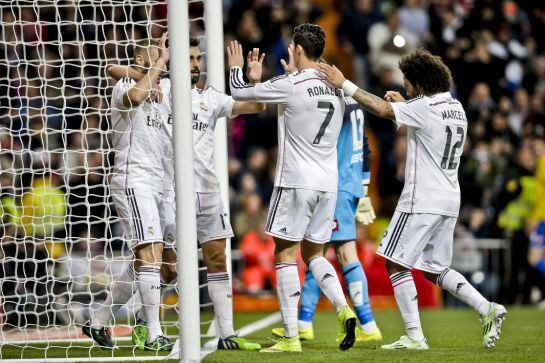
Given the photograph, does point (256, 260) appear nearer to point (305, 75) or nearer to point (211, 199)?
point (211, 199)

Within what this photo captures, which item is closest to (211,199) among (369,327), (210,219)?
(210,219)

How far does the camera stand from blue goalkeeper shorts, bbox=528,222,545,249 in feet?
50.0

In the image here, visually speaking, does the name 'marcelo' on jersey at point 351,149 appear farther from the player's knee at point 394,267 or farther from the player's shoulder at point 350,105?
the player's knee at point 394,267

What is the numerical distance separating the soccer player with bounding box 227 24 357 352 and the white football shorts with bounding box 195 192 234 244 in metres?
0.65

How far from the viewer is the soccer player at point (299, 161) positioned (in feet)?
27.2

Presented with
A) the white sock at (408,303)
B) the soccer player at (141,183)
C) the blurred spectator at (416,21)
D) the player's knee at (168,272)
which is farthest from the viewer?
the blurred spectator at (416,21)

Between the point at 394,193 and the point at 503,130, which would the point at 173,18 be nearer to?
the point at 394,193

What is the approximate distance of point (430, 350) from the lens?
27.1ft

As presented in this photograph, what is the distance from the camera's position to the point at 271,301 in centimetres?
1554

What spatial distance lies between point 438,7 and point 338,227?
10994 mm

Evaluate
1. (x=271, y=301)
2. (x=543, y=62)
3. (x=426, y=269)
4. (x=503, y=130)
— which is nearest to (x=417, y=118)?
(x=426, y=269)

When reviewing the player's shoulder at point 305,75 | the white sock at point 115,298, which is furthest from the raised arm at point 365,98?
the white sock at point 115,298

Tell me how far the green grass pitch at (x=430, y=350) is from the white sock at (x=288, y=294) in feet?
0.74

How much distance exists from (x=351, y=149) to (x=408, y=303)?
190 cm
